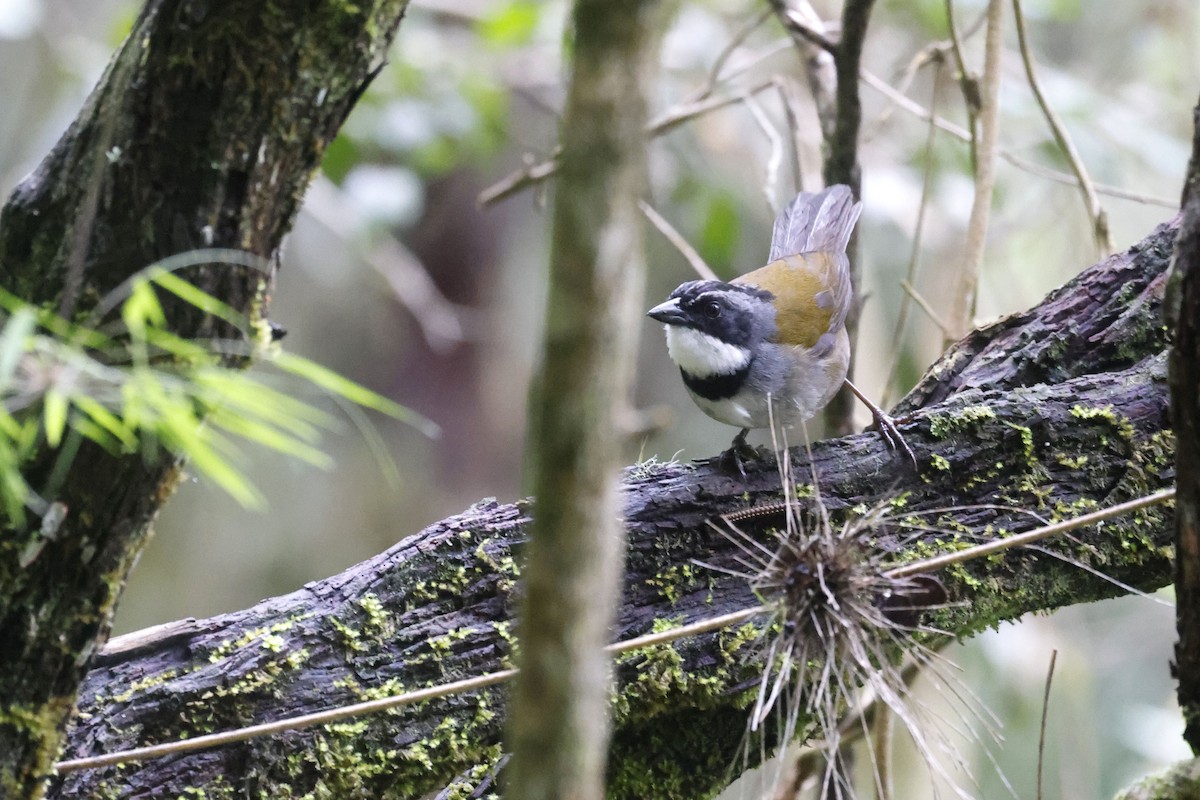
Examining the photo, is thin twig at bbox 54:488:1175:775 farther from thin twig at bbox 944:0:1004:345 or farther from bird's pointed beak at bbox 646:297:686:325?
thin twig at bbox 944:0:1004:345

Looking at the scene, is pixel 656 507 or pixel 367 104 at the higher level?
pixel 367 104

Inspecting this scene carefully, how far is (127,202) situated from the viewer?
5.83 feet

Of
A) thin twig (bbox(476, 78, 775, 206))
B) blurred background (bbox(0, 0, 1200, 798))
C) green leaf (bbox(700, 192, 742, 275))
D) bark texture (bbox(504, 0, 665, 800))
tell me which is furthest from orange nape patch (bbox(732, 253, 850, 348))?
bark texture (bbox(504, 0, 665, 800))

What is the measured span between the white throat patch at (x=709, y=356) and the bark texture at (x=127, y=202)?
1.64m

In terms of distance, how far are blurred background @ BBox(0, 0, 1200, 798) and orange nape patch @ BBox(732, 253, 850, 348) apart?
30 centimetres

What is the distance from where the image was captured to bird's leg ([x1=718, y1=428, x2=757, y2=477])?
8.55ft

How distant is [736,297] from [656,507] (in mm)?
1134

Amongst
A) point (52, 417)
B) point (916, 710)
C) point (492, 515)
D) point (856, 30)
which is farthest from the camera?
point (856, 30)

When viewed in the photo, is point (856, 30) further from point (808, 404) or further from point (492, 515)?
point (492, 515)

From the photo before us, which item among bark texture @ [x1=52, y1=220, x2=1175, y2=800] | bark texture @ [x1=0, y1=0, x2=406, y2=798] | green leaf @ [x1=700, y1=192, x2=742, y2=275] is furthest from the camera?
green leaf @ [x1=700, y1=192, x2=742, y2=275]

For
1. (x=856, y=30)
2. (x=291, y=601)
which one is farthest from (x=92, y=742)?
(x=856, y=30)

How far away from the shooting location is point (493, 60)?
5.91 metres

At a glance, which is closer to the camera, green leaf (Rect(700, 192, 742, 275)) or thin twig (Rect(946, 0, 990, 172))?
thin twig (Rect(946, 0, 990, 172))

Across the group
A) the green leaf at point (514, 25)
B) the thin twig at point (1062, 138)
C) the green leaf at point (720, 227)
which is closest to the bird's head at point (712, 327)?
the thin twig at point (1062, 138)
